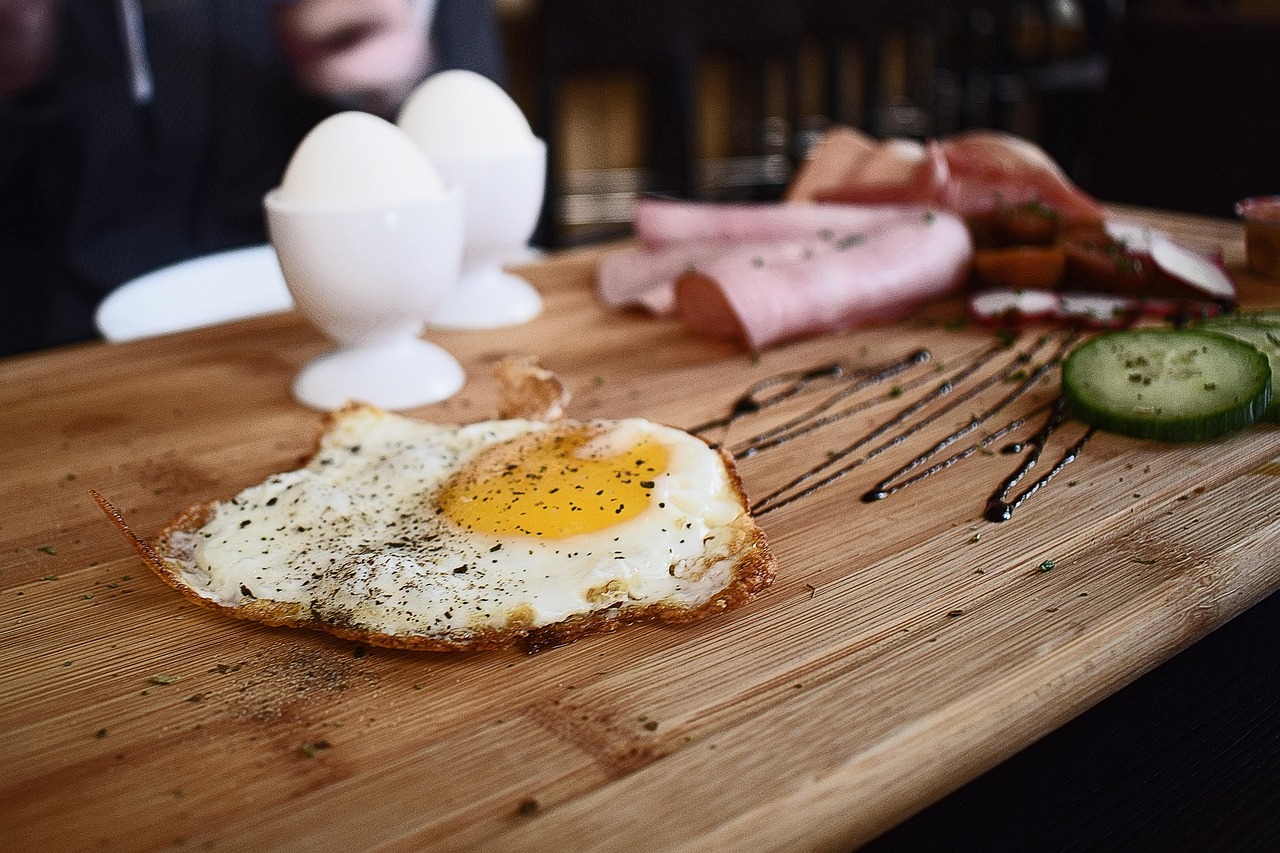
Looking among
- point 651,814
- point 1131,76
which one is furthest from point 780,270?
point 1131,76

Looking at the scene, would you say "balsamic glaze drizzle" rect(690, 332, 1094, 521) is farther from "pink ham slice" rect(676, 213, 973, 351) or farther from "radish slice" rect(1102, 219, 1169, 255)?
"radish slice" rect(1102, 219, 1169, 255)

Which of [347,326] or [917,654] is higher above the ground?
[347,326]

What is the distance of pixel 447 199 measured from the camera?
4.73 ft

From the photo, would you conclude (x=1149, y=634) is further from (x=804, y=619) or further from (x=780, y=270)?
(x=780, y=270)

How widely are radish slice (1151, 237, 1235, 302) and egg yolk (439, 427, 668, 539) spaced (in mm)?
1150

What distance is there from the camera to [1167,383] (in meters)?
1.38

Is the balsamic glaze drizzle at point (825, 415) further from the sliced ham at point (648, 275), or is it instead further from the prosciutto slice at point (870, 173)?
the prosciutto slice at point (870, 173)

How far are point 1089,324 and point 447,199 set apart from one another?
1098 millimetres

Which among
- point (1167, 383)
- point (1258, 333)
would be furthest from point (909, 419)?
point (1258, 333)

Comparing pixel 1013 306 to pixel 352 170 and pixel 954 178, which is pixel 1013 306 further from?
pixel 352 170

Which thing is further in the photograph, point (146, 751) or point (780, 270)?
point (780, 270)

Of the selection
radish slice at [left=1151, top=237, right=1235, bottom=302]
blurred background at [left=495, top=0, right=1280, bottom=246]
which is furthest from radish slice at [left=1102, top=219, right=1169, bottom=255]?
blurred background at [left=495, top=0, right=1280, bottom=246]

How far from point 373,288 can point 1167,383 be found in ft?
3.57

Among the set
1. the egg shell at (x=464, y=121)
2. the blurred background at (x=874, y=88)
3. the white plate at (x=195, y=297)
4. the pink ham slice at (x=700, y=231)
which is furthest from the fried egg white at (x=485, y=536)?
the blurred background at (x=874, y=88)
